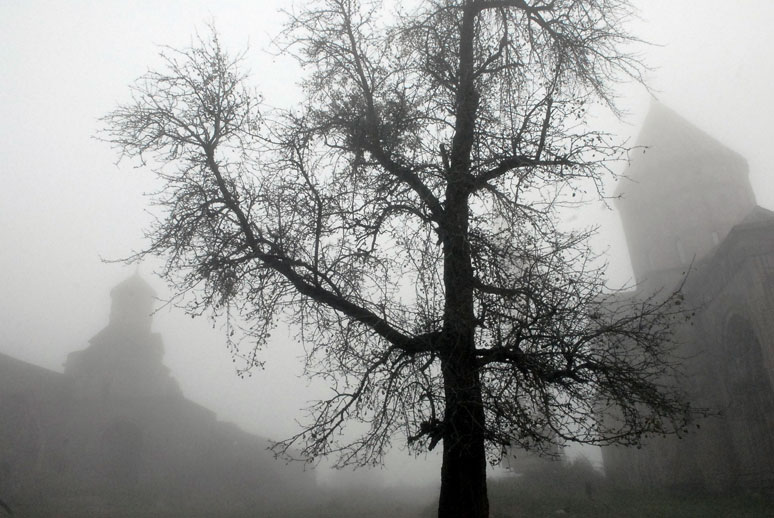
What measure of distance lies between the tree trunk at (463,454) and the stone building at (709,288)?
9.07m

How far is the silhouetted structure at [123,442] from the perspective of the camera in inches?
953

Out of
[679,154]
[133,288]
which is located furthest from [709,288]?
[133,288]

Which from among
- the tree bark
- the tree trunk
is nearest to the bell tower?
the tree bark

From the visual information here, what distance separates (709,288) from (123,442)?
29.3 m

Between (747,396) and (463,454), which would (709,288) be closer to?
(747,396)

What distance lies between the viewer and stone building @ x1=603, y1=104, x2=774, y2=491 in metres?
16.7

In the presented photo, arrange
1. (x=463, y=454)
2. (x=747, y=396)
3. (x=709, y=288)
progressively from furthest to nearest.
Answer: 1. (x=709, y=288)
2. (x=747, y=396)
3. (x=463, y=454)

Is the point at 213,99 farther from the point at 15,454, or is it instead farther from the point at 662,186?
the point at 662,186

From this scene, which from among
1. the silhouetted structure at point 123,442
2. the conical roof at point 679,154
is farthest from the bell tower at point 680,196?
the silhouetted structure at point 123,442

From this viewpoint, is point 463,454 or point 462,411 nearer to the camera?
point 462,411

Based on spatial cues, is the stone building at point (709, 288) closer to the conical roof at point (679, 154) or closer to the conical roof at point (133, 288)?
the conical roof at point (679, 154)

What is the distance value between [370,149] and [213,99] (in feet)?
7.46

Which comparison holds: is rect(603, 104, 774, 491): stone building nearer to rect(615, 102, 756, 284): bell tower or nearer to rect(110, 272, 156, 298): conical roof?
rect(615, 102, 756, 284): bell tower

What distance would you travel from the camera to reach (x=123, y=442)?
2989cm
